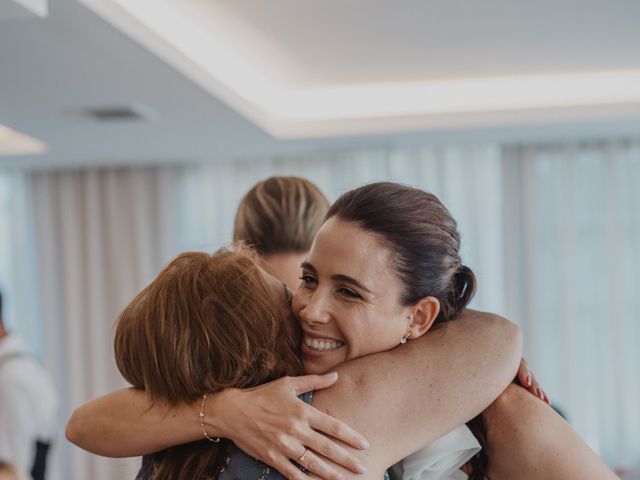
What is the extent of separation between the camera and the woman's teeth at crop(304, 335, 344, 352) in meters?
1.44

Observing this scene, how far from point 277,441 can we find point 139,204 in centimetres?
535

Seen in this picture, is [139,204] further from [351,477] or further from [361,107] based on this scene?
[351,477]

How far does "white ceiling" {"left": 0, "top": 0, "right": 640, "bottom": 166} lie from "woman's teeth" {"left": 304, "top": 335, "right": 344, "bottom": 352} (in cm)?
152

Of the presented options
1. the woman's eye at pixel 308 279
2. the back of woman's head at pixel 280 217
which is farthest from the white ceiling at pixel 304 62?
the woman's eye at pixel 308 279

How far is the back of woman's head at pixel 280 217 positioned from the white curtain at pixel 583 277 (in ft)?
13.3

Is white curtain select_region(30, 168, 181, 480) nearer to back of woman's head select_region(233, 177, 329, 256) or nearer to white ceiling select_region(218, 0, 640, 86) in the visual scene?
white ceiling select_region(218, 0, 640, 86)

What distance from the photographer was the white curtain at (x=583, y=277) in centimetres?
594

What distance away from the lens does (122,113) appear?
4266 mm

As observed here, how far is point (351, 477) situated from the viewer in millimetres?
1310

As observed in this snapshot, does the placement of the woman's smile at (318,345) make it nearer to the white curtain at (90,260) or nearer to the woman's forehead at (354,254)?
the woman's forehead at (354,254)

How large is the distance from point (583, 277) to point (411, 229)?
4929mm

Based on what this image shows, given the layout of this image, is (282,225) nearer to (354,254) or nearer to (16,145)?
(354,254)

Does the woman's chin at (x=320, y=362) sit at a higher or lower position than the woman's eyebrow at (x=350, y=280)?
lower

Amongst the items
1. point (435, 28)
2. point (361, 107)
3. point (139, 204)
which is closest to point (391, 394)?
point (435, 28)
